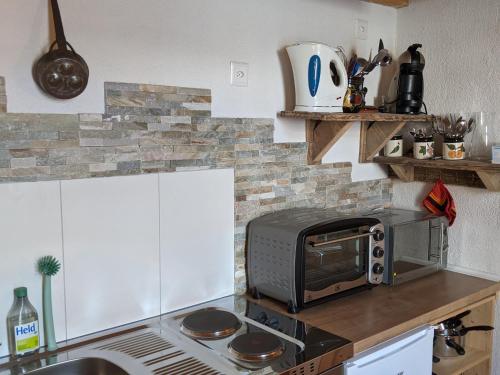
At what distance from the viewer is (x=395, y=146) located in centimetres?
235

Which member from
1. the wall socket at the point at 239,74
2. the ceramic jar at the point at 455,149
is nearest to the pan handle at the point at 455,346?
the ceramic jar at the point at 455,149

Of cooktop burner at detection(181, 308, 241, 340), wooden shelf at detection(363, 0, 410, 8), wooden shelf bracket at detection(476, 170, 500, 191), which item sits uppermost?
wooden shelf at detection(363, 0, 410, 8)

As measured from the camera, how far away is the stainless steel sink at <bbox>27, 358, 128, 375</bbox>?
53.9 inches

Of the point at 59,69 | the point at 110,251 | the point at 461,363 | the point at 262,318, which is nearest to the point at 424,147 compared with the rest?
the point at 461,363

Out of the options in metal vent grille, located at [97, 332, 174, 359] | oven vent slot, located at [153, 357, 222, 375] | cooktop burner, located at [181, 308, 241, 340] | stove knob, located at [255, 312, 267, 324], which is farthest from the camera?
stove knob, located at [255, 312, 267, 324]

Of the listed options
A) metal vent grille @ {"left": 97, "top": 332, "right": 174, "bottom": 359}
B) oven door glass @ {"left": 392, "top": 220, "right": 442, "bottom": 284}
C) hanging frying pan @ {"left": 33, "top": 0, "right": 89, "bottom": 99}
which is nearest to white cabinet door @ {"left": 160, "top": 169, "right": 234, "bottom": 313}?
metal vent grille @ {"left": 97, "top": 332, "right": 174, "bottom": 359}

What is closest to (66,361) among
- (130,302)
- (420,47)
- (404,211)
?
(130,302)

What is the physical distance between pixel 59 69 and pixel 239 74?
0.69 m

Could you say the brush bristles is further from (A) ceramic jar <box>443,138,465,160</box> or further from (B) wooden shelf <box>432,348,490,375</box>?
(A) ceramic jar <box>443,138,465,160</box>

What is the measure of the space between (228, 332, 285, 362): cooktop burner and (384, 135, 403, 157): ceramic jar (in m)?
1.18

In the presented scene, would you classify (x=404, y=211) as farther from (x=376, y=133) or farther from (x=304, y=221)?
(x=304, y=221)

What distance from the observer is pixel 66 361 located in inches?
54.5

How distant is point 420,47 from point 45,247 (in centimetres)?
178

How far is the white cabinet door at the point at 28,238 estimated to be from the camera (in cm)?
138
